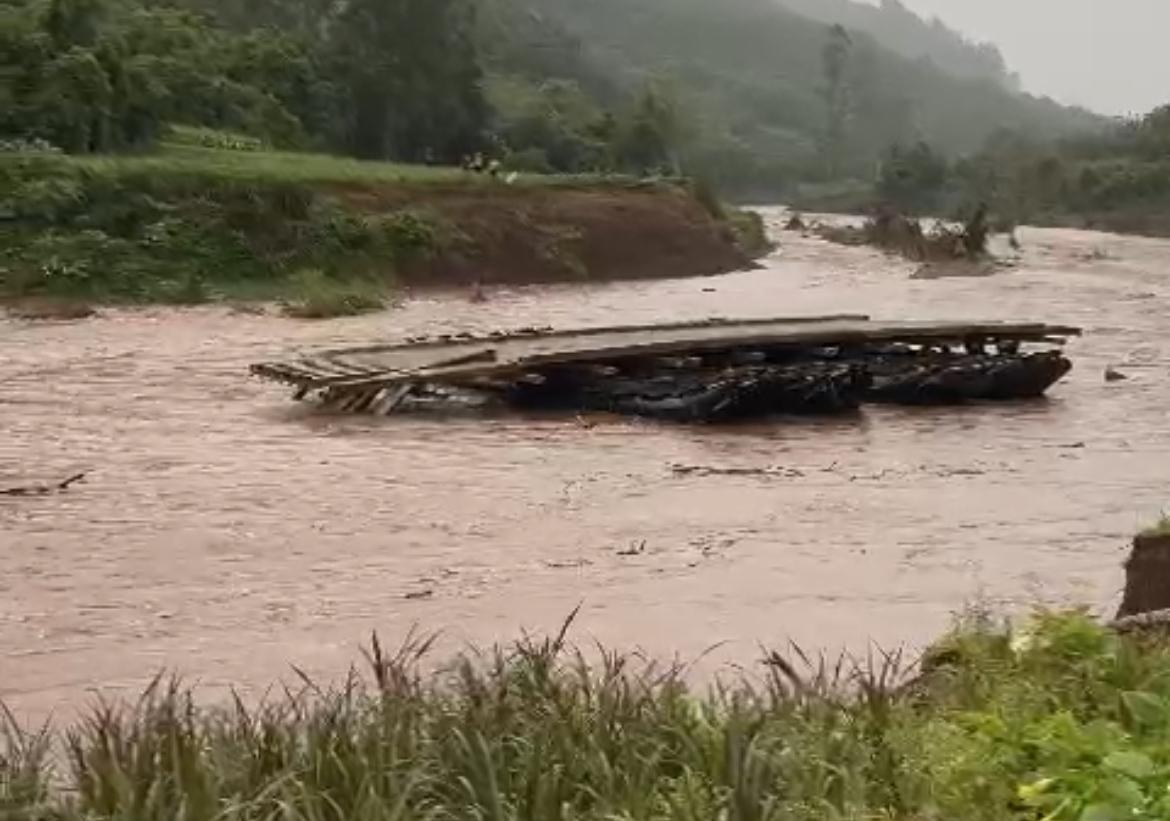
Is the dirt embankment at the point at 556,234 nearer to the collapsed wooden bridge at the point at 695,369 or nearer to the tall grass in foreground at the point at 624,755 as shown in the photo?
the collapsed wooden bridge at the point at 695,369

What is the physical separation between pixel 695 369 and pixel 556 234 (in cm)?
1773

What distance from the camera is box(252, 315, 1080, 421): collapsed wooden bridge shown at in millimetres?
18406

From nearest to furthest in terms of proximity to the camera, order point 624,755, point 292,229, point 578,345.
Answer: point 624,755, point 578,345, point 292,229

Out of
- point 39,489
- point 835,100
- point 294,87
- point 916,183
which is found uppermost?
point 835,100

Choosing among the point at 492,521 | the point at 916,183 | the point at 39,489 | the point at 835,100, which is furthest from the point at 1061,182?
the point at 39,489

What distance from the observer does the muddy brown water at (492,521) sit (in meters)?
9.41

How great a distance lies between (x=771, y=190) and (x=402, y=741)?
107 m

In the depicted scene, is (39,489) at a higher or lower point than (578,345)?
lower

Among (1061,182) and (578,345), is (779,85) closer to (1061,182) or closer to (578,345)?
(1061,182)

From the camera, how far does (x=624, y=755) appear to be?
4652mm

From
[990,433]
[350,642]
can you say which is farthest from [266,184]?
[350,642]

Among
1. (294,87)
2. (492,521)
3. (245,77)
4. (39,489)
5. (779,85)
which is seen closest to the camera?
(492,521)

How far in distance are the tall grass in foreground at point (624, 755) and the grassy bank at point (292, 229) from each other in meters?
22.4

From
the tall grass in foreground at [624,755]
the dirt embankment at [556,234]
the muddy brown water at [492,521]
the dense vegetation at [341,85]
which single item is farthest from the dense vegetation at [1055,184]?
the tall grass in foreground at [624,755]
